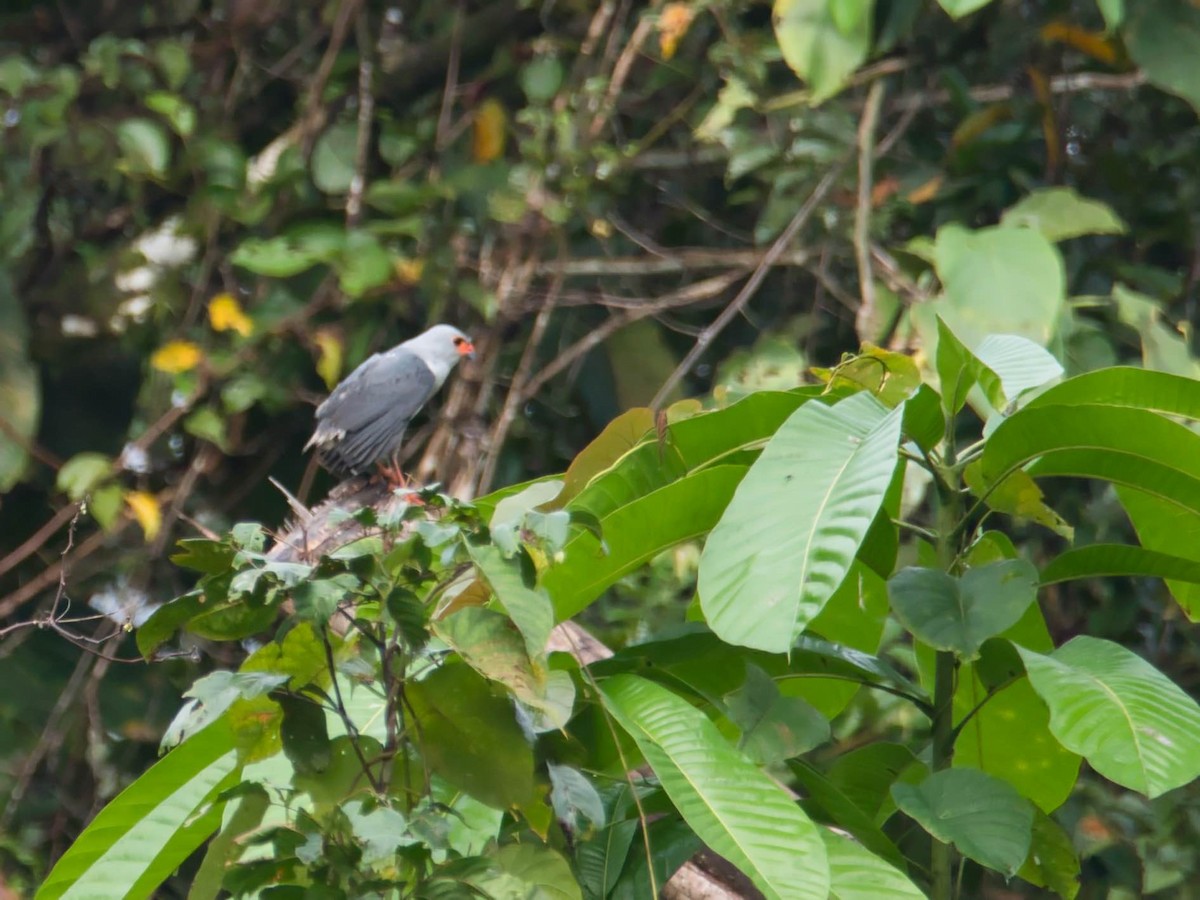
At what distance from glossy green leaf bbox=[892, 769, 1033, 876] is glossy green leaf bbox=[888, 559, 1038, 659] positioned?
0.58 ft

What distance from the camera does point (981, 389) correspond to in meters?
1.98

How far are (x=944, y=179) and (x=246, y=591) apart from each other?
3.46 metres

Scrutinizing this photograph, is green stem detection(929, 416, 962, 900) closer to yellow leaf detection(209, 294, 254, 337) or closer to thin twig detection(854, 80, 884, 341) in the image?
thin twig detection(854, 80, 884, 341)

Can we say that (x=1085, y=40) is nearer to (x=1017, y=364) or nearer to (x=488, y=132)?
(x=488, y=132)

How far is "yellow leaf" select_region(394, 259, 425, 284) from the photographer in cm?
459

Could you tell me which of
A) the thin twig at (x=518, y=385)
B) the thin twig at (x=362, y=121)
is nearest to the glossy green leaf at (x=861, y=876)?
the thin twig at (x=518, y=385)

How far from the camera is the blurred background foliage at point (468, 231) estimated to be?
14.3 ft

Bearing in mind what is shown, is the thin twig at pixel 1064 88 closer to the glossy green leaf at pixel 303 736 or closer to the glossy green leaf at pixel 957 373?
the glossy green leaf at pixel 957 373

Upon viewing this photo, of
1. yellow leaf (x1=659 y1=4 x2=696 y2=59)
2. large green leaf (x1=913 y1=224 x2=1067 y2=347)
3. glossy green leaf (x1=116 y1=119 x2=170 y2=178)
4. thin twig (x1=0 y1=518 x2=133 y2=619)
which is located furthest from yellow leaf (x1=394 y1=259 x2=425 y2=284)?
large green leaf (x1=913 y1=224 x2=1067 y2=347)

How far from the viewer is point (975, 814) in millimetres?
1716

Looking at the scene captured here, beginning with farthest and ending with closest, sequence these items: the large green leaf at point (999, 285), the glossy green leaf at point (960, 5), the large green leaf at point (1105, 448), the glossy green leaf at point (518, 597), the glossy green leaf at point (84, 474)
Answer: the glossy green leaf at point (84, 474), the large green leaf at point (999, 285), the glossy green leaf at point (960, 5), the large green leaf at point (1105, 448), the glossy green leaf at point (518, 597)

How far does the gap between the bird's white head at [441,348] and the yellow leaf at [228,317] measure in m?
0.51

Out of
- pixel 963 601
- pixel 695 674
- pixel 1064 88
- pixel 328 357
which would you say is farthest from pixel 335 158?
pixel 963 601

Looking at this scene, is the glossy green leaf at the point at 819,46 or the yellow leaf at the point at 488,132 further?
the yellow leaf at the point at 488,132
